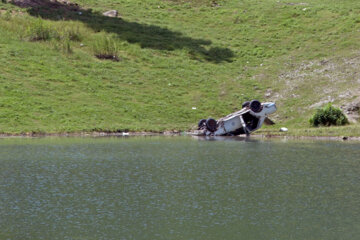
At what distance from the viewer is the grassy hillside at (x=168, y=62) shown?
61125mm

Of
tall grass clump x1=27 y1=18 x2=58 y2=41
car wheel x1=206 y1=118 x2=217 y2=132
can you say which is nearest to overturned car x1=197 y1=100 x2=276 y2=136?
car wheel x1=206 y1=118 x2=217 y2=132

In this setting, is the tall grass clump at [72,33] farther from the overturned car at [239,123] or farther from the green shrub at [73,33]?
the overturned car at [239,123]

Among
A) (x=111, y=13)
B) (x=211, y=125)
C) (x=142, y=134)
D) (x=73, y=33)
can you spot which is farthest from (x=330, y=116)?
(x=111, y=13)

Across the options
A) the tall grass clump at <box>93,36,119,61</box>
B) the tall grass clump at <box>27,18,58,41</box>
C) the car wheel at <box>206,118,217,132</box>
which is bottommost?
the car wheel at <box>206,118,217,132</box>

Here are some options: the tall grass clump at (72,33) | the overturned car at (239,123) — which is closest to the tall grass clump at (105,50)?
the tall grass clump at (72,33)

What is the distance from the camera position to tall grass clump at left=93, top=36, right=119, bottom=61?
257 ft

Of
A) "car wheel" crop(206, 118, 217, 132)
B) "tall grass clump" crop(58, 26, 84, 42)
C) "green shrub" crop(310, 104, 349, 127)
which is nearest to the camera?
"green shrub" crop(310, 104, 349, 127)

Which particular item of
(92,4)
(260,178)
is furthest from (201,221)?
(92,4)

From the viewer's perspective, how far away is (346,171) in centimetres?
3356

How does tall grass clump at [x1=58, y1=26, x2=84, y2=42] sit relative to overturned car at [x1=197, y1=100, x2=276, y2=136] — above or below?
above

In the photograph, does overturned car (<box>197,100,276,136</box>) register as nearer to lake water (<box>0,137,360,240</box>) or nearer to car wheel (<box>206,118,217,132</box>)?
car wheel (<box>206,118,217,132</box>)

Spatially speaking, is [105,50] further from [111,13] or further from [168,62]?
[111,13]

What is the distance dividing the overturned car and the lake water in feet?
32.1

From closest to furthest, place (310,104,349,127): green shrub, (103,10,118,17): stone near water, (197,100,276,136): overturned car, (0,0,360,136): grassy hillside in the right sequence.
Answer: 1. (197,100,276,136): overturned car
2. (310,104,349,127): green shrub
3. (0,0,360,136): grassy hillside
4. (103,10,118,17): stone near water
